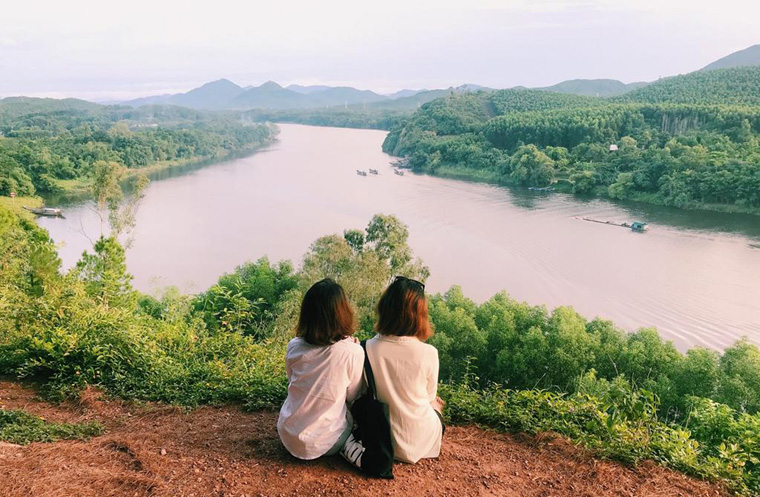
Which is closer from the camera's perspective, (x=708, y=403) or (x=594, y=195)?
(x=708, y=403)

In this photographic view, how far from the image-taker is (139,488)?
5.58 feet

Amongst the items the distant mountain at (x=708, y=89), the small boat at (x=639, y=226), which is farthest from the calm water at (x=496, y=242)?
the distant mountain at (x=708, y=89)

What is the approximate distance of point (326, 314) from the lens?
66.0 inches

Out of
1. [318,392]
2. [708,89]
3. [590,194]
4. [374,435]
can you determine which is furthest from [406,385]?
[708,89]

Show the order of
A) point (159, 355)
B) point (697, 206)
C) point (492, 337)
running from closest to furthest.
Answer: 1. point (159, 355)
2. point (492, 337)
3. point (697, 206)

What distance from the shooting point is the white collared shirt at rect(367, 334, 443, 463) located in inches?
69.1

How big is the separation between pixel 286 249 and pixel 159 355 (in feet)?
45.6

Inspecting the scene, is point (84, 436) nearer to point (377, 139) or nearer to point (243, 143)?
point (243, 143)

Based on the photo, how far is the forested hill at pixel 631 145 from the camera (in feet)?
75.6

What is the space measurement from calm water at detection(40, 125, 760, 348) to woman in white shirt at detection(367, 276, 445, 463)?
23.2 feet

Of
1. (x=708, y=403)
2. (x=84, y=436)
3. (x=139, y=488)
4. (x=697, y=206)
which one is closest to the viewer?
(x=139, y=488)

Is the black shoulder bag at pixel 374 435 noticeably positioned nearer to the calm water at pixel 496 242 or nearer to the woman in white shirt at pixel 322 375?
the woman in white shirt at pixel 322 375

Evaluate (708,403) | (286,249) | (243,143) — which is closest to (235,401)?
(708,403)

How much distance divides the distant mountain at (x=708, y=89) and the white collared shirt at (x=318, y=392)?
4216 cm
